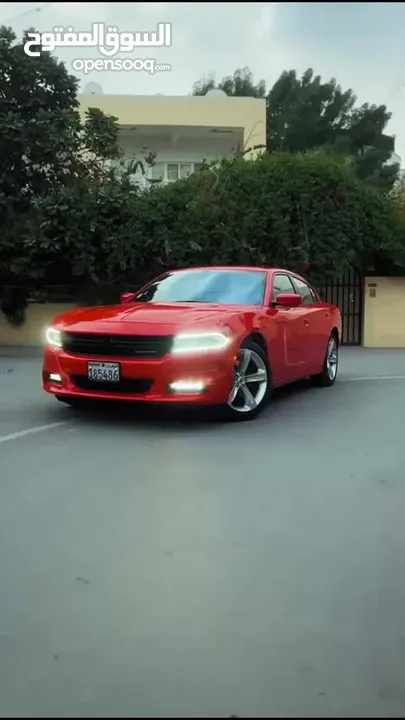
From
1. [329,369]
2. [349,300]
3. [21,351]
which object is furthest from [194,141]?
[329,369]

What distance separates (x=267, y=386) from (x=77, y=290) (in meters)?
9.64

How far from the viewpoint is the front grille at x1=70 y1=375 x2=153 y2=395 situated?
Answer: 6.60m

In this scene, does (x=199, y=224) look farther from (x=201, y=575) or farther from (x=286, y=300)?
(x=201, y=575)

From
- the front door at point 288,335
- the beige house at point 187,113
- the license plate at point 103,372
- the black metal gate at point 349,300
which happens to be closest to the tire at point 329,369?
the front door at point 288,335

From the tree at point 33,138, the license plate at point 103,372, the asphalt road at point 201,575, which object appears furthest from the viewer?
the tree at point 33,138

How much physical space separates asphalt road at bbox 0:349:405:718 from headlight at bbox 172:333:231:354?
0.72 metres

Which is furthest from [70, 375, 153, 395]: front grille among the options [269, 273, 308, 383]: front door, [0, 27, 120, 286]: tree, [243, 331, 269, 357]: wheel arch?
[0, 27, 120, 286]: tree

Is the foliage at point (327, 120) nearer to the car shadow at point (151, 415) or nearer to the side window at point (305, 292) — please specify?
the side window at point (305, 292)

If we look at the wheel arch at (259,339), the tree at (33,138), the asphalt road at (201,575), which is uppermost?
the tree at (33,138)

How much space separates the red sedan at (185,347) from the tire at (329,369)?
1514 mm

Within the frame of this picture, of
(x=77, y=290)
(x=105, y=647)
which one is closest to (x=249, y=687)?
(x=105, y=647)

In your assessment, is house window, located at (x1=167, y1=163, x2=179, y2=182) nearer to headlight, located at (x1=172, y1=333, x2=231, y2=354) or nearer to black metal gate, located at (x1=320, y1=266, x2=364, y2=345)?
black metal gate, located at (x1=320, y1=266, x2=364, y2=345)

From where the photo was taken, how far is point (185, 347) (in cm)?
654

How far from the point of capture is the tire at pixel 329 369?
9641 mm
